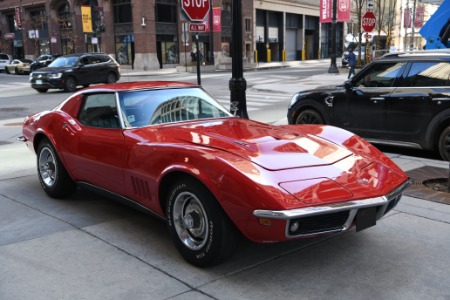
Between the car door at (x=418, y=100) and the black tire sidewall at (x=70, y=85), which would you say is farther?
the black tire sidewall at (x=70, y=85)

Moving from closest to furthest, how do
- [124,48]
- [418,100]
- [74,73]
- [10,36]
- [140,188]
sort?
[140,188], [418,100], [74,73], [124,48], [10,36]

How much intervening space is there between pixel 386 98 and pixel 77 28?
4822cm

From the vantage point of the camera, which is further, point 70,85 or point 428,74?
point 70,85

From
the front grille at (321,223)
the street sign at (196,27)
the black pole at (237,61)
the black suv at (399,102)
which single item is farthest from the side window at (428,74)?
the front grille at (321,223)

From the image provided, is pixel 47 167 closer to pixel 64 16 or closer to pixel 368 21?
pixel 368 21

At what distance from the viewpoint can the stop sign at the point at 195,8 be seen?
862 cm

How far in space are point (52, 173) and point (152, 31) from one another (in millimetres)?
42034

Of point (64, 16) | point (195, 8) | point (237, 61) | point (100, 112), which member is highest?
point (64, 16)

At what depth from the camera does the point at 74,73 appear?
22.0 meters

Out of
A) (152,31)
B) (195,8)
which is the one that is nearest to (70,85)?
(195,8)

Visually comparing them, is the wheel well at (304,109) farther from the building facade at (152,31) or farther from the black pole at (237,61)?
the building facade at (152,31)

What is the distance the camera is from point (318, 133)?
460cm

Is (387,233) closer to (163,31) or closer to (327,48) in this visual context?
(163,31)

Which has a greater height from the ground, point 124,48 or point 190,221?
point 124,48
